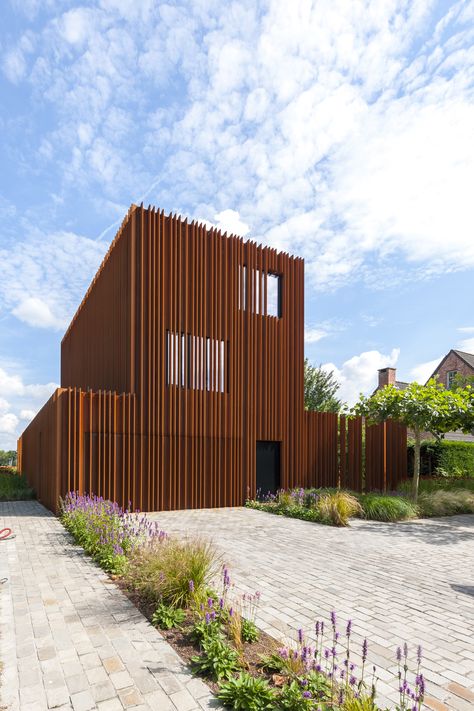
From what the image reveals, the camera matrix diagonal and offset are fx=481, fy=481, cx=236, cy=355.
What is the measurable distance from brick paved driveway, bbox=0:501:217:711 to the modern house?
5599 mm

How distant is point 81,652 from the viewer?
12.0 ft

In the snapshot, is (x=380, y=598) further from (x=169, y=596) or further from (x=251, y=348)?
(x=251, y=348)

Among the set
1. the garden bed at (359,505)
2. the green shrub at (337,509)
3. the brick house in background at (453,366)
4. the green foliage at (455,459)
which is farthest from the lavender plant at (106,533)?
the brick house in background at (453,366)

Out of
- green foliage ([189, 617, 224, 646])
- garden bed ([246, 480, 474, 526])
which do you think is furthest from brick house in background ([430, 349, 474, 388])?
green foliage ([189, 617, 224, 646])

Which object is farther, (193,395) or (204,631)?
(193,395)

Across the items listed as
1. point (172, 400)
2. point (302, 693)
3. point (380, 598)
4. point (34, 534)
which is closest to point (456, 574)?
point (380, 598)

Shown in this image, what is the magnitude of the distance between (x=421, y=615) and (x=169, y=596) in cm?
250

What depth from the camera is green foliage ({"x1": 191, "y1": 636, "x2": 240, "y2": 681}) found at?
131 inches

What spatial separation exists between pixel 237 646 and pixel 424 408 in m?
10.2

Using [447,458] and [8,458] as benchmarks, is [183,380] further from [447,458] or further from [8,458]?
[8,458]

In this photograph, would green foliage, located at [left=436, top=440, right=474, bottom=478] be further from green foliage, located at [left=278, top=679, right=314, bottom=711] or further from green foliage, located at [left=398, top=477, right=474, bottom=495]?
green foliage, located at [left=278, top=679, right=314, bottom=711]

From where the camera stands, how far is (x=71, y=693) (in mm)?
3109

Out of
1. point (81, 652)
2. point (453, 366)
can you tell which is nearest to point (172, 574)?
point (81, 652)

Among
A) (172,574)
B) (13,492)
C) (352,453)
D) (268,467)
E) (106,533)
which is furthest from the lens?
(352,453)
